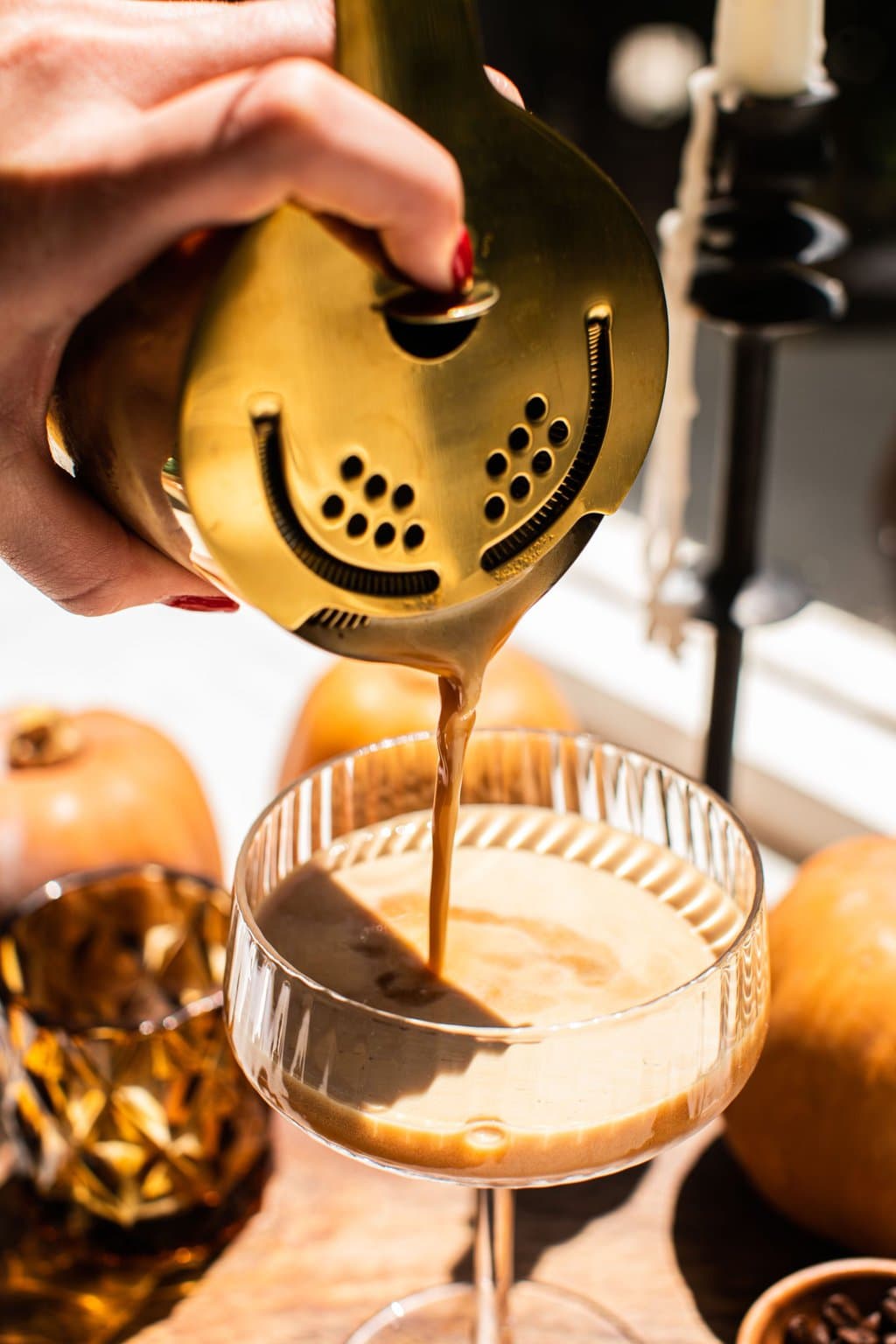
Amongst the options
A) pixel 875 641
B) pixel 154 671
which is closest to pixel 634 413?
pixel 875 641

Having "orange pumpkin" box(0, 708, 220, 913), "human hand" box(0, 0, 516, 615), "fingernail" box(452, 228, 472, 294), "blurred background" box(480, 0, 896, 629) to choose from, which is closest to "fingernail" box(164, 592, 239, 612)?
"human hand" box(0, 0, 516, 615)

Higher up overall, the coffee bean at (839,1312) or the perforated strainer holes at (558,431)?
the perforated strainer holes at (558,431)

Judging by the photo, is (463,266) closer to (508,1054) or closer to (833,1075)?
(508,1054)

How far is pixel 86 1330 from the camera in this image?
73 centimetres

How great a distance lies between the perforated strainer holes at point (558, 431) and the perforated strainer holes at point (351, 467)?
67 mm

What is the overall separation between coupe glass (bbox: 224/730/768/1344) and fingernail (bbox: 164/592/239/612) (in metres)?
0.10

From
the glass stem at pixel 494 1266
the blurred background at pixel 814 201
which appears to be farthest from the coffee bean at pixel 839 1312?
the blurred background at pixel 814 201

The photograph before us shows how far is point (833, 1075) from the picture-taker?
71cm

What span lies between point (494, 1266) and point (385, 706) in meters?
0.37

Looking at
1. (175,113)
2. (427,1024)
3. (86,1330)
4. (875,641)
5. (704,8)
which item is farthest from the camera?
(704,8)

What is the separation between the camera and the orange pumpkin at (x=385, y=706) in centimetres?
95

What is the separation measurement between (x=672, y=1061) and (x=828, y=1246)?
0.28 meters

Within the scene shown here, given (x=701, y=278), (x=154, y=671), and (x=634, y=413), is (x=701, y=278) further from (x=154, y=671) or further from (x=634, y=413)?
(x=154, y=671)

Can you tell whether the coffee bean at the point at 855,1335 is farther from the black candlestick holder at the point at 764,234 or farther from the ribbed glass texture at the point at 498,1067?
the black candlestick holder at the point at 764,234
